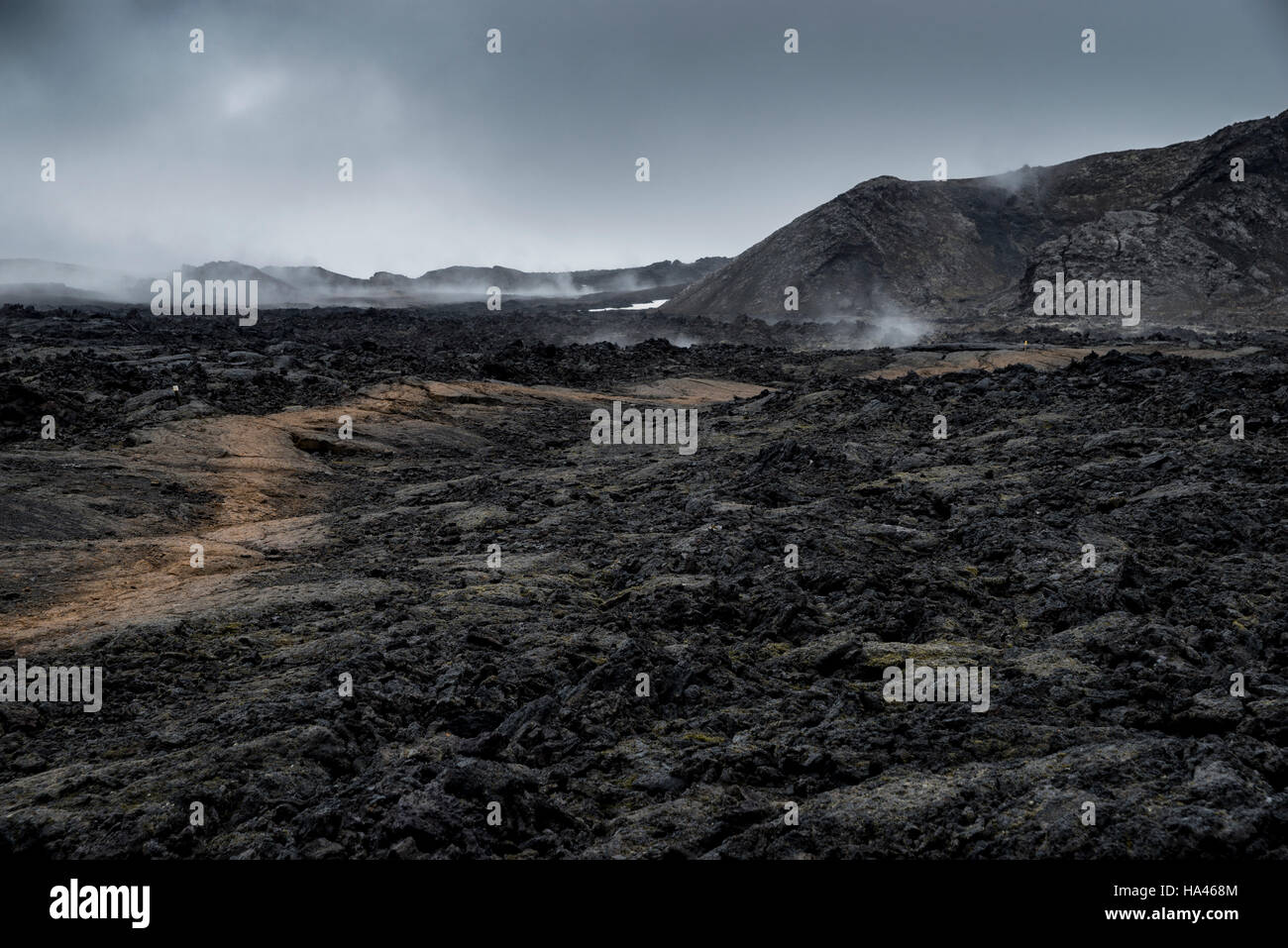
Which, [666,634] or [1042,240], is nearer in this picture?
[666,634]

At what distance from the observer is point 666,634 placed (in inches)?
283

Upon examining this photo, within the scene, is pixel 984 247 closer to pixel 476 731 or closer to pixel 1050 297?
pixel 1050 297

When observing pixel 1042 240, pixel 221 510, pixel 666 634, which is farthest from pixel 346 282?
pixel 666 634

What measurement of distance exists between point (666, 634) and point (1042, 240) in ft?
280

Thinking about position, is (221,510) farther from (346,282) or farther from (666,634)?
(346,282)

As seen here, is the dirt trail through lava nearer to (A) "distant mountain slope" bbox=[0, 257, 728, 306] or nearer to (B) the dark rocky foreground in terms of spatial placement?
(B) the dark rocky foreground

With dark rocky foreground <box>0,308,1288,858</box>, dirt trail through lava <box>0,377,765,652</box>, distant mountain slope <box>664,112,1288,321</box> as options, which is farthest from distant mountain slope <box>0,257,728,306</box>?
dark rocky foreground <box>0,308,1288,858</box>

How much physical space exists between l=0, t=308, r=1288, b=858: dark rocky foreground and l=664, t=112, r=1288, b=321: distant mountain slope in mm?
47826

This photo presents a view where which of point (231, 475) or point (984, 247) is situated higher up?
point (984, 247)

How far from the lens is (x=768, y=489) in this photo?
11594 millimetres

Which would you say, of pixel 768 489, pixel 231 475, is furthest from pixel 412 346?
pixel 768 489

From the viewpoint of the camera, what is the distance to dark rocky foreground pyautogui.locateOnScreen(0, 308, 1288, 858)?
433 centimetres
